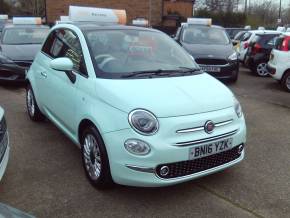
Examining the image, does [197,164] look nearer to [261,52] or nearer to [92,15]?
[92,15]

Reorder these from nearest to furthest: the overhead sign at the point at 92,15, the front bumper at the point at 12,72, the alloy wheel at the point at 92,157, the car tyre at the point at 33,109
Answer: the alloy wheel at the point at 92,157 → the overhead sign at the point at 92,15 → the car tyre at the point at 33,109 → the front bumper at the point at 12,72

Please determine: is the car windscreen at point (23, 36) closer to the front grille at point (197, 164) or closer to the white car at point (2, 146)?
the white car at point (2, 146)

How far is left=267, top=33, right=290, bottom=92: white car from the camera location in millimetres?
9203

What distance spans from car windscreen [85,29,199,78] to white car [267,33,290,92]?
5154 mm

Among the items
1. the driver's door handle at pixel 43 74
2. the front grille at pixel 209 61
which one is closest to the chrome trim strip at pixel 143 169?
the driver's door handle at pixel 43 74

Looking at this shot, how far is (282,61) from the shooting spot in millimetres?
9266

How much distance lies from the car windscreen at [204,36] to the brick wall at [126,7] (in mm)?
30029

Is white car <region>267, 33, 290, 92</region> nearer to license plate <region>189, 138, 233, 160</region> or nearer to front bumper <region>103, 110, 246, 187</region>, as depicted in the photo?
license plate <region>189, 138, 233, 160</region>

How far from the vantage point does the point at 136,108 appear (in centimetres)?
352

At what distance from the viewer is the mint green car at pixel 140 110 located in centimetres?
344

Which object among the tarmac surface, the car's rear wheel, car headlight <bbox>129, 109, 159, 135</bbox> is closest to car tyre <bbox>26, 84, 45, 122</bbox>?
the tarmac surface

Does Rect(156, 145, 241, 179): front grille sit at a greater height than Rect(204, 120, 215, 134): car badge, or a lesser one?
lesser

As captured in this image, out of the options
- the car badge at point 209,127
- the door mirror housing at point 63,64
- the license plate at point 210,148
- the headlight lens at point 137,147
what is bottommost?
the license plate at point 210,148

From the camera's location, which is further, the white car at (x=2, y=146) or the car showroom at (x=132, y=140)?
the white car at (x=2, y=146)
